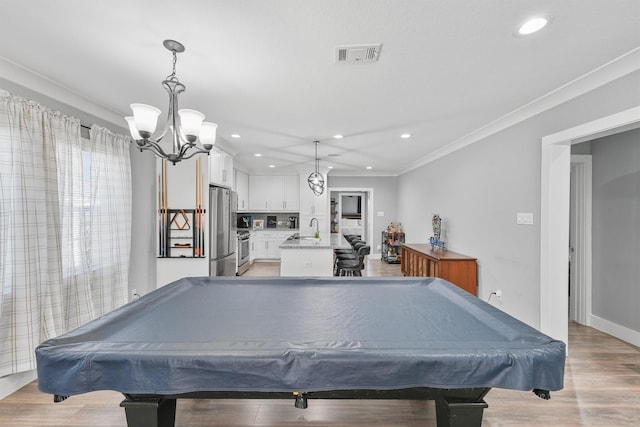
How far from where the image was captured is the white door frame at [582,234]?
11.4 feet

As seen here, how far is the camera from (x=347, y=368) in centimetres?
111

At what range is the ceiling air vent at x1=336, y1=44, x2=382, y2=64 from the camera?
6.24ft

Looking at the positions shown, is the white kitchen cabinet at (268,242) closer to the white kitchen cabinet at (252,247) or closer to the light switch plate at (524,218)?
the white kitchen cabinet at (252,247)

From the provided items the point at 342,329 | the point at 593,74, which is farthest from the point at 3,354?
the point at 593,74

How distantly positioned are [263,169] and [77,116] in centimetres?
489

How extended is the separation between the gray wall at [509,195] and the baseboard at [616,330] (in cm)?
113

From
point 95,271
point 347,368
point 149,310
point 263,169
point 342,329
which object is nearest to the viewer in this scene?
point 347,368

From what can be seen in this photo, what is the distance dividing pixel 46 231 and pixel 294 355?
8.35ft

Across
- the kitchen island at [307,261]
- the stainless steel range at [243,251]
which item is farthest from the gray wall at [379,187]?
the kitchen island at [307,261]

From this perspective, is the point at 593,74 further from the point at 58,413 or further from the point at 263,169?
the point at 263,169

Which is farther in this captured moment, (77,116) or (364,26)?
(77,116)

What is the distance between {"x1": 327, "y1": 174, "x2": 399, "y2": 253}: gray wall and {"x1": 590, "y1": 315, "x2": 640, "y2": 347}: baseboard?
5.10m

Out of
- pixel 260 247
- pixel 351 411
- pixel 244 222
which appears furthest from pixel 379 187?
pixel 351 411

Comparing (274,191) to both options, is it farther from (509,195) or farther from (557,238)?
(557,238)
